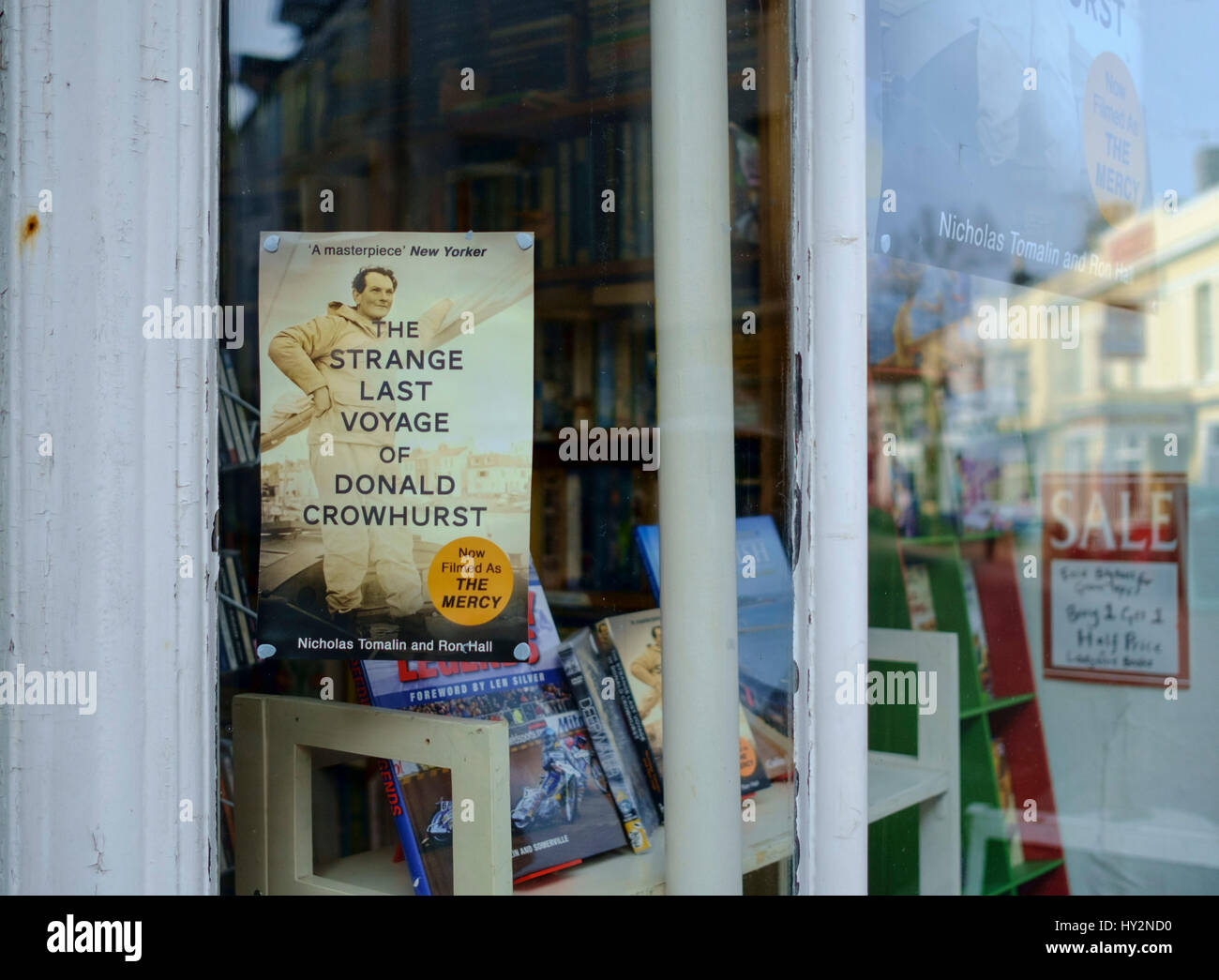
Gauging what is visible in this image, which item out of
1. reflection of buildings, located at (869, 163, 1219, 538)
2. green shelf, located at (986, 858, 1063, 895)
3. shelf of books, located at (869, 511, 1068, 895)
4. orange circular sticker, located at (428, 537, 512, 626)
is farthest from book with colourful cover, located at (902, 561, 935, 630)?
orange circular sticker, located at (428, 537, 512, 626)

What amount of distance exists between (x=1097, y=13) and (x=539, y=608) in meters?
1.39

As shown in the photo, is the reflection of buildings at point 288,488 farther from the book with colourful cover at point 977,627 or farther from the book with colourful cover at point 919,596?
the book with colourful cover at point 977,627

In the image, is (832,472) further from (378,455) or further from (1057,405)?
(1057,405)

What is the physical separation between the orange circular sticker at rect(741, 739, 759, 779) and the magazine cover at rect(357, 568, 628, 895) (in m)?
0.20

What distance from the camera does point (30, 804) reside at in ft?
3.19

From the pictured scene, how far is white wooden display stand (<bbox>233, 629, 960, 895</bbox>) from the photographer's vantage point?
47.5 inches

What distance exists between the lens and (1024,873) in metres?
1.86

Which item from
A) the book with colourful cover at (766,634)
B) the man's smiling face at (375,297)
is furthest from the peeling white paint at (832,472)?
the man's smiling face at (375,297)

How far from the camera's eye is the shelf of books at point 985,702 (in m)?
1.74

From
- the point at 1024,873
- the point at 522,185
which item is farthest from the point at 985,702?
the point at 522,185

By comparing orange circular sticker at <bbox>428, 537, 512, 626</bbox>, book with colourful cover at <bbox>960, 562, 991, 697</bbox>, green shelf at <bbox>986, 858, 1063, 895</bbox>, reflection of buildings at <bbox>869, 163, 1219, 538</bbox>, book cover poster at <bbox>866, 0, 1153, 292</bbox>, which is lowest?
green shelf at <bbox>986, 858, 1063, 895</bbox>

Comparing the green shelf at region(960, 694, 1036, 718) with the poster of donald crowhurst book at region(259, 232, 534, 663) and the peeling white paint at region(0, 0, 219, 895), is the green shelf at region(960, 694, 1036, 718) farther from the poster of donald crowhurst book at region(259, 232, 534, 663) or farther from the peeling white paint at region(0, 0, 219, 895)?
the peeling white paint at region(0, 0, 219, 895)

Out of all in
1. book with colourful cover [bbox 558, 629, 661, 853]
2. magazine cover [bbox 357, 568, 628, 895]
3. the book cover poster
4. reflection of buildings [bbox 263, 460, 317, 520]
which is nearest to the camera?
reflection of buildings [bbox 263, 460, 317, 520]

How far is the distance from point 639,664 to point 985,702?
0.79 metres
